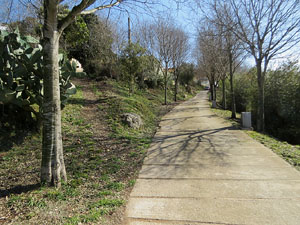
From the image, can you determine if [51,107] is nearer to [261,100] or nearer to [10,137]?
[10,137]

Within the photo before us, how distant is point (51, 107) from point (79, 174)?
60.1 inches

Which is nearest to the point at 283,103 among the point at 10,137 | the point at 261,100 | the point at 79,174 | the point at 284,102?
the point at 284,102

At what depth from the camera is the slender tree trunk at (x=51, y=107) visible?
3.27 meters

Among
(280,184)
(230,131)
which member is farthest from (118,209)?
(230,131)

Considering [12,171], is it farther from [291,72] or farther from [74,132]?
[291,72]

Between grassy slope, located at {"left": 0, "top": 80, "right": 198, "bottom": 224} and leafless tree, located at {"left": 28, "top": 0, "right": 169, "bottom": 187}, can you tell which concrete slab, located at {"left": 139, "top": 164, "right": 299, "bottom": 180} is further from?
leafless tree, located at {"left": 28, "top": 0, "right": 169, "bottom": 187}

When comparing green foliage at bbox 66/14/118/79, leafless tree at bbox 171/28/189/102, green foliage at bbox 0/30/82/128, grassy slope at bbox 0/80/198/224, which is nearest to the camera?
grassy slope at bbox 0/80/198/224

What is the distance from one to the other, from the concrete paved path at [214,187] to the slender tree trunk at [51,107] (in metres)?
1.44

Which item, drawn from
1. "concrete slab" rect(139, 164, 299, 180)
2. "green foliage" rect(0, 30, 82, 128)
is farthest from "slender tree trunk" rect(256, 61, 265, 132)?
"green foliage" rect(0, 30, 82, 128)

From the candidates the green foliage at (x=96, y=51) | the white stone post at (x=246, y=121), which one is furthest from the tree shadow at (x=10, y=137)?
the green foliage at (x=96, y=51)

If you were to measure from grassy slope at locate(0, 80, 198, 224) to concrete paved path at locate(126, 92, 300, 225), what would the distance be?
0.36 meters

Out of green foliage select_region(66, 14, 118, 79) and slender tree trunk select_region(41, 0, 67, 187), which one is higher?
green foliage select_region(66, 14, 118, 79)

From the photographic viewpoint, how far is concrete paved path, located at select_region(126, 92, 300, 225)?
279 centimetres

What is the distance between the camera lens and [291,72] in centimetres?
1130
